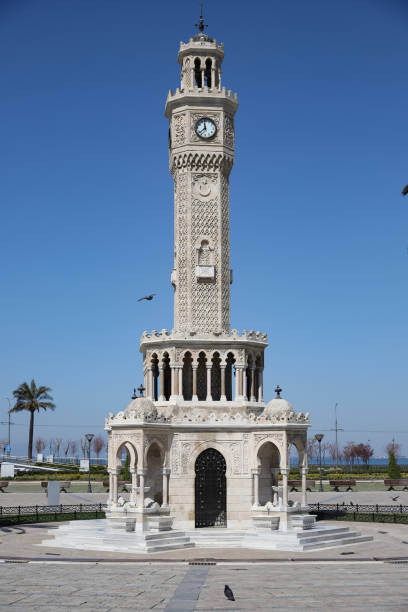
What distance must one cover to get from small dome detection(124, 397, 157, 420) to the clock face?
15.1 m

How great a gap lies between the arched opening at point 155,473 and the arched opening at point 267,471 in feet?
16.1

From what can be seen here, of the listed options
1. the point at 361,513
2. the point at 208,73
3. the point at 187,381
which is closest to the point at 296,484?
the point at 361,513

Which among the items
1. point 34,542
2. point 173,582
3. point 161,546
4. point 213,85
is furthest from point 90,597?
point 213,85

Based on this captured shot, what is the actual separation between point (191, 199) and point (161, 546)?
60.3ft

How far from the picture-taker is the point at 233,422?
130ft

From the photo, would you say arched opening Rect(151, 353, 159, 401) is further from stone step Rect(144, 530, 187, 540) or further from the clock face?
the clock face

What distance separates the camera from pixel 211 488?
39.8 m

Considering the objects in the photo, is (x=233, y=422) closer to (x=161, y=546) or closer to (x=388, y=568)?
(x=161, y=546)

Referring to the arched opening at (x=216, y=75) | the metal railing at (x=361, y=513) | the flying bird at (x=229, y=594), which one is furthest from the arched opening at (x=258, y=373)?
the flying bird at (x=229, y=594)

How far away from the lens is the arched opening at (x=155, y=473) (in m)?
39.8

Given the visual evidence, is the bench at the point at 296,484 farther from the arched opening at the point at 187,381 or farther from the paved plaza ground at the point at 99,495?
the arched opening at the point at 187,381

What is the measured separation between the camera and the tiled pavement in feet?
73.0

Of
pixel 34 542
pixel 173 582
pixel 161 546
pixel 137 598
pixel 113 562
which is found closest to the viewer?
pixel 137 598

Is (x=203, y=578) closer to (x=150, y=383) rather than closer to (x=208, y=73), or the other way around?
(x=150, y=383)
